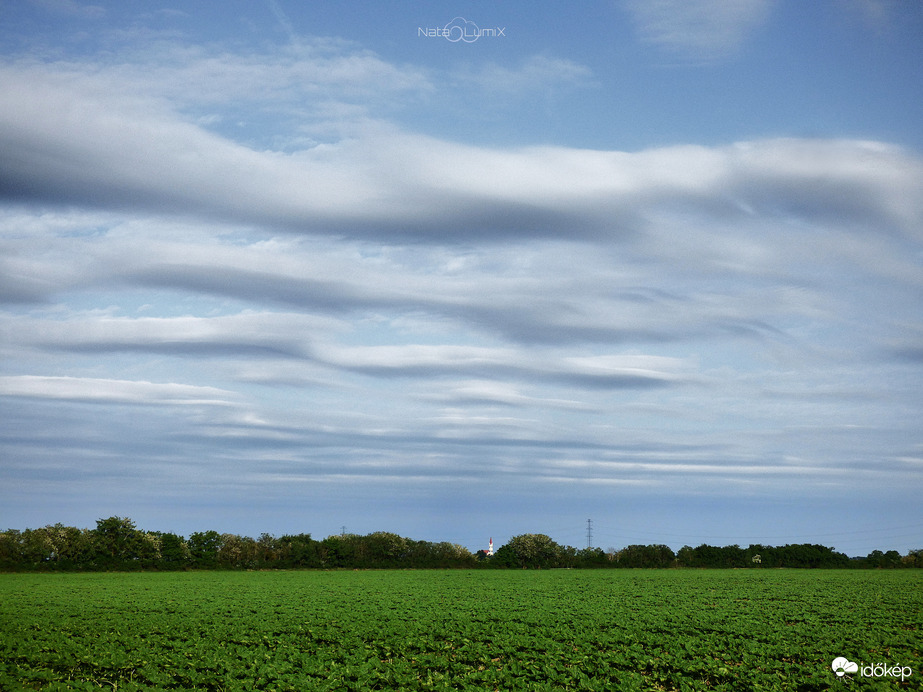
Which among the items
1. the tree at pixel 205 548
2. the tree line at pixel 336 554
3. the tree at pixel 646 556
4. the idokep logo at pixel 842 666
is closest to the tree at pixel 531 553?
the tree line at pixel 336 554

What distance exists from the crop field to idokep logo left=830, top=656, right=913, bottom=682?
0.13 m

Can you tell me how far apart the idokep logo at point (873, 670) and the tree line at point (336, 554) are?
4156 inches

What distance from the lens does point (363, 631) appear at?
34750 millimetres

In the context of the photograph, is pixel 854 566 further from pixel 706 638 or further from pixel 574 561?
pixel 706 638

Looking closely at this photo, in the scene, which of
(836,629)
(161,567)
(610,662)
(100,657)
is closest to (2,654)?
(100,657)

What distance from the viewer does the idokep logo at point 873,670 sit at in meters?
25.7

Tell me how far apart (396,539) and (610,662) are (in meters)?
115

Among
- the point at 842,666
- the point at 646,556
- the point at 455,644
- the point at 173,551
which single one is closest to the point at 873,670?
the point at 842,666

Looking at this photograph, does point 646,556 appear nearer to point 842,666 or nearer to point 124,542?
point 124,542

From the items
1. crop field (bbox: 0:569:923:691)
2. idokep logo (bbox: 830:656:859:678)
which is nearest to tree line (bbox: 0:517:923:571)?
crop field (bbox: 0:569:923:691)

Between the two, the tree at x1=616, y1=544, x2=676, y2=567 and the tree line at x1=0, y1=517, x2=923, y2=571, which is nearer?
the tree line at x1=0, y1=517, x2=923, y2=571

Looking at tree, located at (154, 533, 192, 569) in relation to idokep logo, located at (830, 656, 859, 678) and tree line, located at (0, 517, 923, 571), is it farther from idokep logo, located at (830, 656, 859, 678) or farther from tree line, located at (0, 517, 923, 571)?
idokep logo, located at (830, 656, 859, 678)

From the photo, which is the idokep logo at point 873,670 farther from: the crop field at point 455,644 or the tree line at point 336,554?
the tree line at point 336,554

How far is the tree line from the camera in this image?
110062 mm
